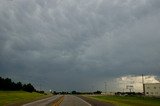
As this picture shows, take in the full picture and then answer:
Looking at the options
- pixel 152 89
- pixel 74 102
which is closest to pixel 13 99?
pixel 74 102

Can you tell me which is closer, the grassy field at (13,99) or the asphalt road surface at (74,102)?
the asphalt road surface at (74,102)

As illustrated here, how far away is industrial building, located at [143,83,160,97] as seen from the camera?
556 feet

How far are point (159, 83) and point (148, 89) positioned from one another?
915 centimetres

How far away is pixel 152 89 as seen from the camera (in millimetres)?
173750

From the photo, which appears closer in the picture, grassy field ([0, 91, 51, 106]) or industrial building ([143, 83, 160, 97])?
grassy field ([0, 91, 51, 106])

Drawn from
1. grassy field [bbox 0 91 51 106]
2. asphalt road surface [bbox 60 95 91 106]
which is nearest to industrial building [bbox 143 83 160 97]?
grassy field [bbox 0 91 51 106]

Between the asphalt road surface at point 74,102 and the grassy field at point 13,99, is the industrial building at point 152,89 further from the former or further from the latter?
the asphalt road surface at point 74,102

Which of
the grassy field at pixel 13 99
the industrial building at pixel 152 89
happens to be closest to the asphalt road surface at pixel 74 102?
the grassy field at pixel 13 99

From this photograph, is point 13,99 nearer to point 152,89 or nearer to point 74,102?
point 74,102

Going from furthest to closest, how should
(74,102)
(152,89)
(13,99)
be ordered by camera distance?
(152,89) < (13,99) < (74,102)

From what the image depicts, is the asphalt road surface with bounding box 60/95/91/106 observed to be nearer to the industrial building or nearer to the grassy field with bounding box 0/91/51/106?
the grassy field with bounding box 0/91/51/106

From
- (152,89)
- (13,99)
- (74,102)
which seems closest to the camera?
(74,102)

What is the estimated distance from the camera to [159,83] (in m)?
170

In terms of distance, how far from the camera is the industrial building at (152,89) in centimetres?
16938
